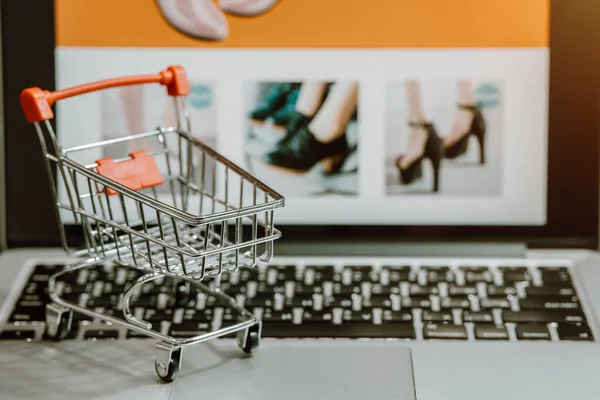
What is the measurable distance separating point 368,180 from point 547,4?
1.06 feet

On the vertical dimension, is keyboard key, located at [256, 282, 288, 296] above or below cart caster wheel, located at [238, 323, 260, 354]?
above

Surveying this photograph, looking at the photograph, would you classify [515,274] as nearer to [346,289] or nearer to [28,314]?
[346,289]

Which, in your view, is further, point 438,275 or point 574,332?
point 438,275

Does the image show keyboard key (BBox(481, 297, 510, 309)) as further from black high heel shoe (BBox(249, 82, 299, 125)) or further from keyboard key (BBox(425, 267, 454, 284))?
black high heel shoe (BBox(249, 82, 299, 125))

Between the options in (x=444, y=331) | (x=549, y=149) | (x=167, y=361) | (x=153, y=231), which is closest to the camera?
(x=167, y=361)

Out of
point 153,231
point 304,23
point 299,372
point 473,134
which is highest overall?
point 304,23

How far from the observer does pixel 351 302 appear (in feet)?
3.23

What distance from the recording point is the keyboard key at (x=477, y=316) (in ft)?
3.07

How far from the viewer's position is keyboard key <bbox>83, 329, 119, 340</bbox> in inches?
36.3

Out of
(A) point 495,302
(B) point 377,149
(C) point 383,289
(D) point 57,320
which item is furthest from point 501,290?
(D) point 57,320

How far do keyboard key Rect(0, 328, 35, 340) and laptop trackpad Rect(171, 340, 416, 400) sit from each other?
173 millimetres

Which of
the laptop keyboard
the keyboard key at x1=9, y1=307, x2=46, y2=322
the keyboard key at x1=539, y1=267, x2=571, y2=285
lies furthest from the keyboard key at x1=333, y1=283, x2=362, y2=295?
the keyboard key at x1=9, y1=307, x2=46, y2=322

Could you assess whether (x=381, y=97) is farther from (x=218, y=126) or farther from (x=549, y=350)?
(x=549, y=350)

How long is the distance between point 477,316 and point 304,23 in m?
0.44
